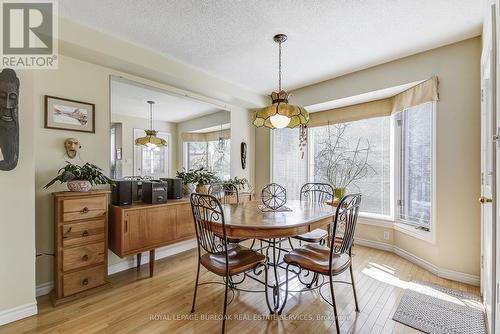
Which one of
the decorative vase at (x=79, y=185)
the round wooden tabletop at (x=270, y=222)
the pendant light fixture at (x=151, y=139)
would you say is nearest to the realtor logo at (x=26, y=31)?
A: the decorative vase at (x=79, y=185)

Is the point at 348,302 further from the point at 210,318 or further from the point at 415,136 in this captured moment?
the point at 415,136

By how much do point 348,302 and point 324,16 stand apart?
252 centimetres

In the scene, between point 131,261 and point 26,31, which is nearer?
point 26,31

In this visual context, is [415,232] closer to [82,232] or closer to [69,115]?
[82,232]

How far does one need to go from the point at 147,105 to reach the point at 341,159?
9.77 feet

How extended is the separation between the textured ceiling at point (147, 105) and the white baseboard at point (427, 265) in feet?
10.5

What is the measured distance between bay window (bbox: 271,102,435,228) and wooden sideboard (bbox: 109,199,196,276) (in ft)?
6.76

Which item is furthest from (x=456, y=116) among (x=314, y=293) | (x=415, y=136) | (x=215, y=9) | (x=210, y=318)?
(x=210, y=318)

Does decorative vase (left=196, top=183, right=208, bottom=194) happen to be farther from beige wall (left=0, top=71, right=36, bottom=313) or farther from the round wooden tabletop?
beige wall (left=0, top=71, right=36, bottom=313)

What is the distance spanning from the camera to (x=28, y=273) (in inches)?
75.6

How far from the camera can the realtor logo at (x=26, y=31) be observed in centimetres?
188

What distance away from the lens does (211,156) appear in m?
3.77

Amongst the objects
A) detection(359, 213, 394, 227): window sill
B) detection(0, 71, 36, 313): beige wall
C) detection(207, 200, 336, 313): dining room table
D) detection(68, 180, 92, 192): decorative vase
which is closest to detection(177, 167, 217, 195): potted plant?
detection(207, 200, 336, 313): dining room table

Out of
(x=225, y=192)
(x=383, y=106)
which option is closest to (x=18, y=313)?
(x=225, y=192)
